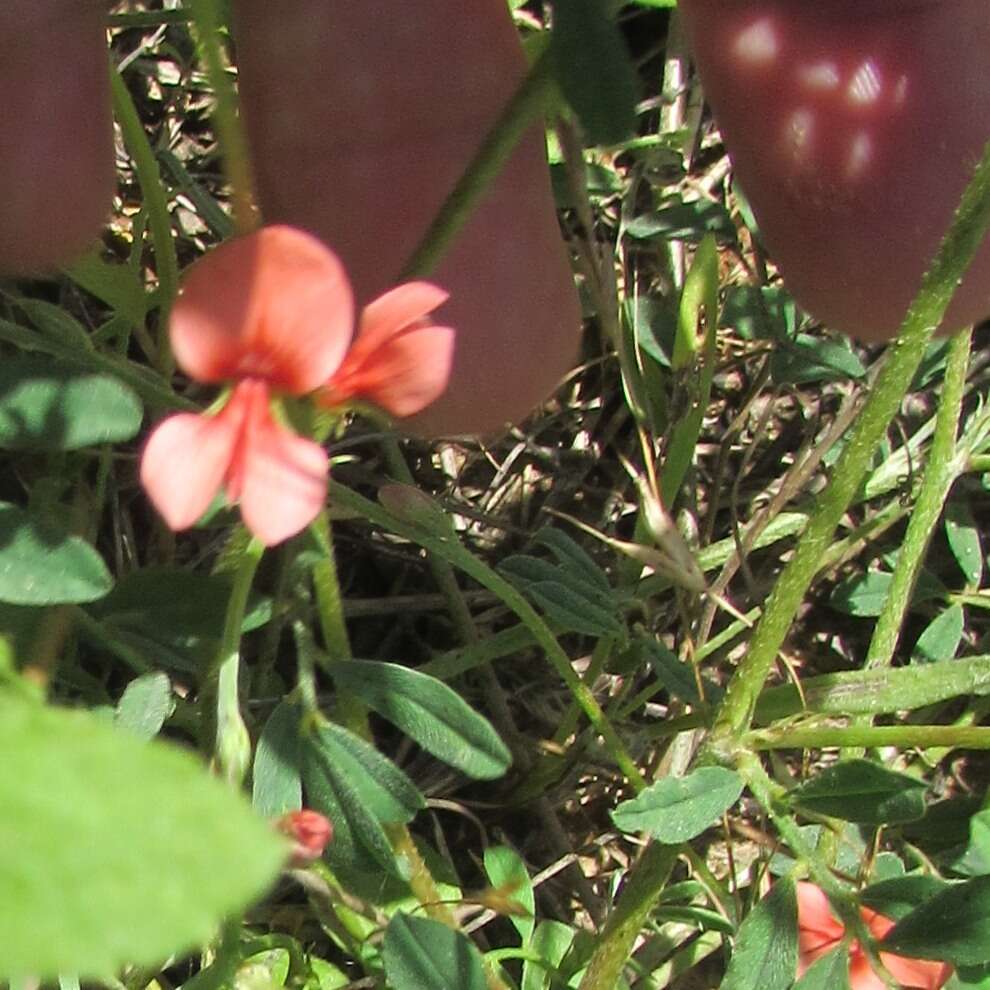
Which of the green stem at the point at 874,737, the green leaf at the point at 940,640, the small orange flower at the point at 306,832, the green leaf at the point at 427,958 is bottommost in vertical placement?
the green leaf at the point at 940,640

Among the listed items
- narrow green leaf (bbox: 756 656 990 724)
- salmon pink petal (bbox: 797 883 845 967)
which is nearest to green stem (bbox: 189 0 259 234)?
narrow green leaf (bbox: 756 656 990 724)

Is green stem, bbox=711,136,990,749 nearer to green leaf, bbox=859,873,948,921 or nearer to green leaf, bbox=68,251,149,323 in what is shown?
green leaf, bbox=859,873,948,921

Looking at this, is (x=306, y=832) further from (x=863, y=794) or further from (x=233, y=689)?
(x=863, y=794)

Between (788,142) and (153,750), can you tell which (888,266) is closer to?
(788,142)

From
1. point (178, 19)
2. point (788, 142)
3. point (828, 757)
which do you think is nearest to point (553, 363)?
point (788, 142)

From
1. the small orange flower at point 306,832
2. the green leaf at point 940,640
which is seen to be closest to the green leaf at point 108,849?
the small orange flower at point 306,832

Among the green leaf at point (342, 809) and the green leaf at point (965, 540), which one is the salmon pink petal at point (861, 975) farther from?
the green leaf at point (965, 540)

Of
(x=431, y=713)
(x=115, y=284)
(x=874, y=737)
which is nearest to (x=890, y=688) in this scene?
(x=874, y=737)
